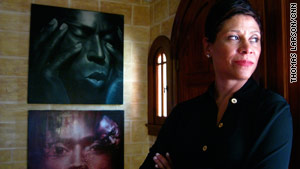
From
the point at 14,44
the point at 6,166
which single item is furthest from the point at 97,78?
the point at 6,166

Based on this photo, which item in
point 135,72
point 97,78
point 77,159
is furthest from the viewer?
point 135,72

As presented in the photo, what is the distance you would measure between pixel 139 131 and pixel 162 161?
1915 millimetres

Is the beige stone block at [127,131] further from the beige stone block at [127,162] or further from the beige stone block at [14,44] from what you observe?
the beige stone block at [14,44]

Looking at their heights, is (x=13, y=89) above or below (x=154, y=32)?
below

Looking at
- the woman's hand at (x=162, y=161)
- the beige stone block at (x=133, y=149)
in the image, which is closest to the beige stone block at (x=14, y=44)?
the beige stone block at (x=133, y=149)

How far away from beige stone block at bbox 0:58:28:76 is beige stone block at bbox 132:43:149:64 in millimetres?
1180

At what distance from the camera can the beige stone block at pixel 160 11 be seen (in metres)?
3.19

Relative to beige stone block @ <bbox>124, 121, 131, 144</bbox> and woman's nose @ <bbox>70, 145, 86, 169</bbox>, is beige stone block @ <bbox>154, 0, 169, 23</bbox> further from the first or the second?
woman's nose @ <bbox>70, 145, 86, 169</bbox>

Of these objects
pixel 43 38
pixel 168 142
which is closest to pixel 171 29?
pixel 43 38

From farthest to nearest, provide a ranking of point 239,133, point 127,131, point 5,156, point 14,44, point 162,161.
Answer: point 127,131 < point 14,44 < point 5,156 < point 162,161 < point 239,133

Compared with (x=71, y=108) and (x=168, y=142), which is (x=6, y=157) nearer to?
(x=71, y=108)

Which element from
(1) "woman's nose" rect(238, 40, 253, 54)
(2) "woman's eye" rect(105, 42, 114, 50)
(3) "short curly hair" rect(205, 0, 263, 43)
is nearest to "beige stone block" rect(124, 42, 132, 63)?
(2) "woman's eye" rect(105, 42, 114, 50)

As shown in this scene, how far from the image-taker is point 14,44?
2975 mm

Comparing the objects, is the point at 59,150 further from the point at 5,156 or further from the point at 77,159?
the point at 5,156
